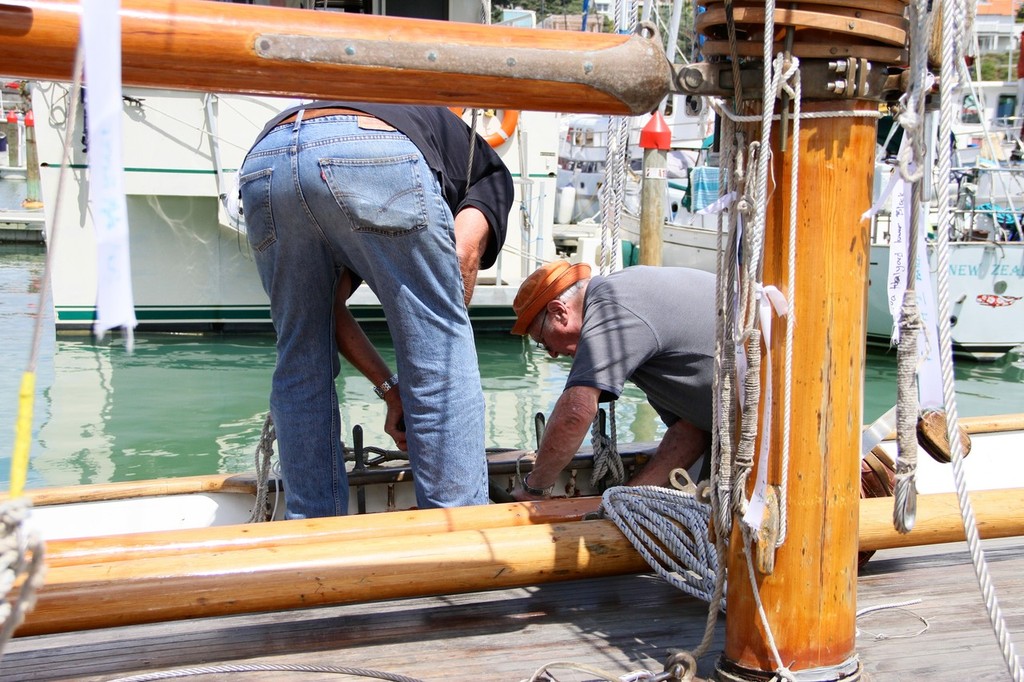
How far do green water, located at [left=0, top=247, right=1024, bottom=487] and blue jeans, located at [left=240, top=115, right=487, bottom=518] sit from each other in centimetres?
408

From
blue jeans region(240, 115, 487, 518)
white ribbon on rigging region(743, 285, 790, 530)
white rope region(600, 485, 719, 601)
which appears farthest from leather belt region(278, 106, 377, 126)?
white ribbon on rigging region(743, 285, 790, 530)

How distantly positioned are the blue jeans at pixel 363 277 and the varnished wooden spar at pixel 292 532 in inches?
8.9

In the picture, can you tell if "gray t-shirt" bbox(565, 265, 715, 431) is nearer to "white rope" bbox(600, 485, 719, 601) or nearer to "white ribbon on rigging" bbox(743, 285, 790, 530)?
"white rope" bbox(600, 485, 719, 601)

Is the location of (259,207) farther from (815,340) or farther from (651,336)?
(815,340)

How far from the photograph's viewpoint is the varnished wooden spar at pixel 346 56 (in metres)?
1.36

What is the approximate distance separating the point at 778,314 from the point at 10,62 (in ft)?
3.91

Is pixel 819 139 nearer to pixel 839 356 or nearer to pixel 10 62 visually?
pixel 839 356

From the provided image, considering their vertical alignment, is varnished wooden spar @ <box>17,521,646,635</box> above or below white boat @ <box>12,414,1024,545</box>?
above

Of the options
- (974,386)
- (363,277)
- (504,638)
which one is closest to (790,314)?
(504,638)

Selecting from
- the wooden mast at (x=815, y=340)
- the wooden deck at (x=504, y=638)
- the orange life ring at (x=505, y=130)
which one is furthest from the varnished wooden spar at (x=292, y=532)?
the orange life ring at (x=505, y=130)

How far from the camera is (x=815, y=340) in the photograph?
1659 millimetres

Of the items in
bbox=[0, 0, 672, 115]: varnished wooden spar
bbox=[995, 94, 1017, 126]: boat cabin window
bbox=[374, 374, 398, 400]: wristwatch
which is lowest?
bbox=[374, 374, 398, 400]: wristwatch

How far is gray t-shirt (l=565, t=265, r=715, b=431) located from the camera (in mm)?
2855

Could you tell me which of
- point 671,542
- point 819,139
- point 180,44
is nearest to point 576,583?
point 671,542
